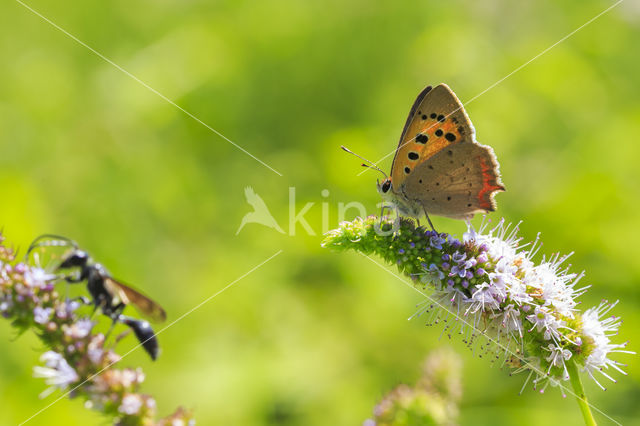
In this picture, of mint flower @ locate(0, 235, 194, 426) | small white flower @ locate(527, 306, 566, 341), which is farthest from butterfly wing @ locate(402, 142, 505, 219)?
mint flower @ locate(0, 235, 194, 426)

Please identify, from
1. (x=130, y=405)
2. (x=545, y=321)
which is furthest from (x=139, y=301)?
(x=545, y=321)

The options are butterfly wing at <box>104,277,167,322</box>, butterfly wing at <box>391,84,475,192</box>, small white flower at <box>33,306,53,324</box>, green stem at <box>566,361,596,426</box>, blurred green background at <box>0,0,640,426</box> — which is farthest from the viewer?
blurred green background at <box>0,0,640,426</box>

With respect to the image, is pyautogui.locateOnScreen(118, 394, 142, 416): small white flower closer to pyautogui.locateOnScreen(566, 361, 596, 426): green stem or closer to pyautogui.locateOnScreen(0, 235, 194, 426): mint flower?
pyautogui.locateOnScreen(0, 235, 194, 426): mint flower

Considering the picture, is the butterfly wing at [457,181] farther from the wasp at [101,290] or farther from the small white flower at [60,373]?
the small white flower at [60,373]

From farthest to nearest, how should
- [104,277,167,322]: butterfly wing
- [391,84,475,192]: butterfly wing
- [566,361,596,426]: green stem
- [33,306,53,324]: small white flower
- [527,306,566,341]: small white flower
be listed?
[391,84,475,192]: butterfly wing < [527,306,566,341]: small white flower < [104,277,167,322]: butterfly wing < [33,306,53,324]: small white flower < [566,361,596,426]: green stem

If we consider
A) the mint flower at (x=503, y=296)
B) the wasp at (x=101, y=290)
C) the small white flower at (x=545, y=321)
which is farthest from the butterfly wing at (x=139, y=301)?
the small white flower at (x=545, y=321)

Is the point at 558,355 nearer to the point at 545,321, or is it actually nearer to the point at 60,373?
the point at 545,321
